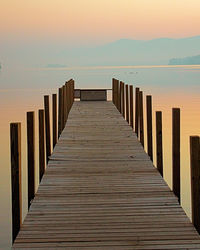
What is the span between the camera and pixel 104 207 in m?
5.50

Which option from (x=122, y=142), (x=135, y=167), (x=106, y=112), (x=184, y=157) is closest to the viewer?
(x=135, y=167)

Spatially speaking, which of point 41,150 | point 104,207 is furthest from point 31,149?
point 104,207

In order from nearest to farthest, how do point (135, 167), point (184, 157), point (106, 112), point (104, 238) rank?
point (104, 238)
point (135, 167)
point (106, 112)
point (184, 157)

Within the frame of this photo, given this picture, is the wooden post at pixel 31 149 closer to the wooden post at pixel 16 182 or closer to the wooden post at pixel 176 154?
the wooden post at pixel 16 182

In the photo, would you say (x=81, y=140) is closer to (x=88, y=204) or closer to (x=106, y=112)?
(x=88, y=204)

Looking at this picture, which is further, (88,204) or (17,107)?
(17,107)

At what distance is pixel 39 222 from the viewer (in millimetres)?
5008

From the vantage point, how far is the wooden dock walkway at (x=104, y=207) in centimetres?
451

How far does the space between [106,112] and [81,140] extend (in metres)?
6.26

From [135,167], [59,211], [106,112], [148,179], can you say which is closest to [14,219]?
[59,211]

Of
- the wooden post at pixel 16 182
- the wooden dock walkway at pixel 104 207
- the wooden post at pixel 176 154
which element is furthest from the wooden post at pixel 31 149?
the wooden post at pixel 176 154

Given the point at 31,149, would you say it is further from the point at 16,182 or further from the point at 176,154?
the point at 176,154

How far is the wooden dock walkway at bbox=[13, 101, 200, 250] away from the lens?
14.8ft

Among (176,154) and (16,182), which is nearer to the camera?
(16,182)
